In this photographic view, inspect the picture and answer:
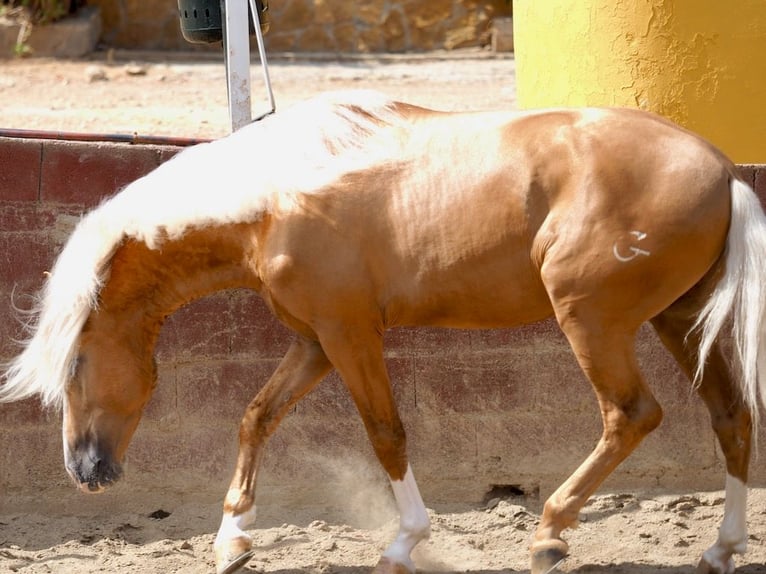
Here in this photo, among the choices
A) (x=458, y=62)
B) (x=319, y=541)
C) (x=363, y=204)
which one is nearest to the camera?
(x=363, y=204)

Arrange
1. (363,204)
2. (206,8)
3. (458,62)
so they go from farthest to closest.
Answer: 1. (458,62)
2. (206,8)
3. (363,204)

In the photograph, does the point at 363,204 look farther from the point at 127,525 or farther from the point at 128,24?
the point at 128,24

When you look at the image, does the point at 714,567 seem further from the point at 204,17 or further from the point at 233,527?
the point at 204,17

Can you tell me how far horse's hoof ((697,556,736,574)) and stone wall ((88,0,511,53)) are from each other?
926cm

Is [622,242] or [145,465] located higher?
[622,242]

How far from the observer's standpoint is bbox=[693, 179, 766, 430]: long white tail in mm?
3672

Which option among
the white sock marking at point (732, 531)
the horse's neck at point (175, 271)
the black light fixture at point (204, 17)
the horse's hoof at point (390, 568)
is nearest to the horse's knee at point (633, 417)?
the white sock marking at point (732, 531)

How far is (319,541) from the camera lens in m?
4.62

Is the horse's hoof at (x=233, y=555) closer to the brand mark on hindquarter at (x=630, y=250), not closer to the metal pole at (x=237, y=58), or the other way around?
the brand mark on hindquarter at (x=630, y=250)

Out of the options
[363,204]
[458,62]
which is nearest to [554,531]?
[363,204]

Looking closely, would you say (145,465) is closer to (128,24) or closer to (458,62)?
(458,62)

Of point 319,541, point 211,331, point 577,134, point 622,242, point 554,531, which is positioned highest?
point 577,134

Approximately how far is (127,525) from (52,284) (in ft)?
3.88

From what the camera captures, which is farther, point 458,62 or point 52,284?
point 458,62
